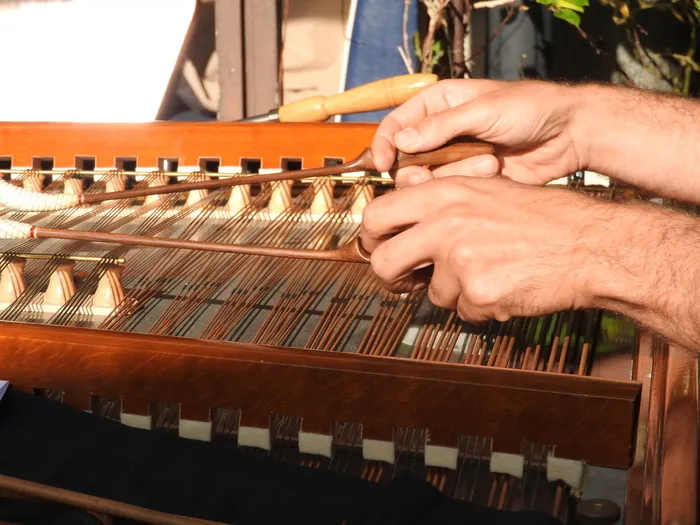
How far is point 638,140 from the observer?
5.39ft

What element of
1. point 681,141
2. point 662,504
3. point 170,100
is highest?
point 681,141

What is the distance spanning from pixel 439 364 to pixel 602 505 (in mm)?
258

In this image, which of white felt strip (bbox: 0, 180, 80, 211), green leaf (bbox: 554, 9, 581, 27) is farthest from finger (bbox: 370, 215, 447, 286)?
green leaf (bbox: 554, 9, 581, 27)

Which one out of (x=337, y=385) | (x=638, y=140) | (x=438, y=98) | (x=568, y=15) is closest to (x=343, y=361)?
(x=337, y=385)

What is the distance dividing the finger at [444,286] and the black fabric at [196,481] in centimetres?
33

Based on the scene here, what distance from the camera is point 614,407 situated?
1.11 metres

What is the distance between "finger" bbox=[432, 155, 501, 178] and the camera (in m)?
1.51

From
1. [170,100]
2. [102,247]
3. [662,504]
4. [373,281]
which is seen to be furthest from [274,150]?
[170,100]

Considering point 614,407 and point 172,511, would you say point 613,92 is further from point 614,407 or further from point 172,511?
point 172,511

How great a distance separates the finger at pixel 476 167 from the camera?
4.95ft

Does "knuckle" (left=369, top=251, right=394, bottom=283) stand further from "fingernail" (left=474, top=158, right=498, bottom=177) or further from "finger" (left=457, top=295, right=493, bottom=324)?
"fingernail" (left=474, top=158, right=498, bottom=177)

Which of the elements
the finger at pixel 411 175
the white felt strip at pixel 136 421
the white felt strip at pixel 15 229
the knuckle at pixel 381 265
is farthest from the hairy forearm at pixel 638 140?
the white felt strip at pixel 15 229

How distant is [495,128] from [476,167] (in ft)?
0.23

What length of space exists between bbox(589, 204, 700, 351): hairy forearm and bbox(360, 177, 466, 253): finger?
210 millimetres
